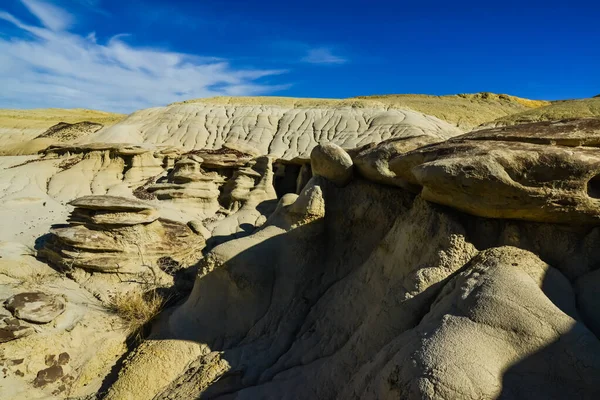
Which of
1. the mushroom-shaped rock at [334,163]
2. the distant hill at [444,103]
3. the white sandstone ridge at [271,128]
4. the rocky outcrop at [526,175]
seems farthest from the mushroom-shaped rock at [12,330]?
the distant hill at [444,103]

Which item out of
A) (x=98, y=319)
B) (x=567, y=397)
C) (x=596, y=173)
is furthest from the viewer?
(x=98, y=319)

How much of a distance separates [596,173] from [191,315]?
3.75 meters

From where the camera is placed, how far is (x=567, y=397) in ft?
6.02

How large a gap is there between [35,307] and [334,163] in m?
3.61

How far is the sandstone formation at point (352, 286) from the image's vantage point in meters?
2.10

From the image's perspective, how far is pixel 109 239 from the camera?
5.91 m

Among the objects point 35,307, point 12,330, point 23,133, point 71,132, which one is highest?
point 71,132

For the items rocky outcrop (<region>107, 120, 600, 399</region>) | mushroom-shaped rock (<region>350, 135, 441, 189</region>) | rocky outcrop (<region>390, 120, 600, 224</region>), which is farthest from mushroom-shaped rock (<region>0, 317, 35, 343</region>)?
rocky outcrop (<region>390, 120, 600, 224</region>)

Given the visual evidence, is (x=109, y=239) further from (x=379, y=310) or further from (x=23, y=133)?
(x=23, y=133)

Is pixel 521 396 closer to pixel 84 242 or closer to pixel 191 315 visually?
pixel 191 315

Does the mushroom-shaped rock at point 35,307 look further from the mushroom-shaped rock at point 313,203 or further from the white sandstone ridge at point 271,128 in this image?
the white sandstone ridge at point 271,128

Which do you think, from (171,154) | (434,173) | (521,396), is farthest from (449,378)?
(171,154)

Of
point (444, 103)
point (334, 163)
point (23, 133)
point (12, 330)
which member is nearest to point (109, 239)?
point (12, 330)

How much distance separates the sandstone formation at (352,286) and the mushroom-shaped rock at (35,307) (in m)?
0.02
